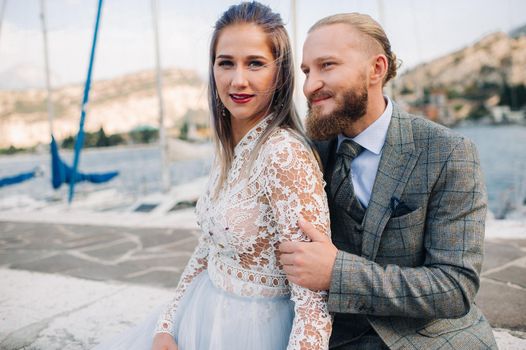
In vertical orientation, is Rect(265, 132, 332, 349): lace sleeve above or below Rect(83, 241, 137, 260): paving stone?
above

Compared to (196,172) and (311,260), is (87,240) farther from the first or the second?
(196,172)

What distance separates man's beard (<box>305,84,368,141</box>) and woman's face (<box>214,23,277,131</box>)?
193mm

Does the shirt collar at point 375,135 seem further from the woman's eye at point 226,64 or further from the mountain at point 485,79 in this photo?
the mountain at point 485,79

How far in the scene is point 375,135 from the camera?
1.39 meters

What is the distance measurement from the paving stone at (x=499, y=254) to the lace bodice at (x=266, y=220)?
90.4 inches

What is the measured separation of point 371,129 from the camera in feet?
4.57

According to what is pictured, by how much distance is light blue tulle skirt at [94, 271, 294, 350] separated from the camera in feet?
4.49

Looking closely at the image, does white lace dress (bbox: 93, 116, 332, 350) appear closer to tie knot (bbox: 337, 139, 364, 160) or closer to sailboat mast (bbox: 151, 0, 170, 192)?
tie knot (bbox: 337, 139, 364, 160)

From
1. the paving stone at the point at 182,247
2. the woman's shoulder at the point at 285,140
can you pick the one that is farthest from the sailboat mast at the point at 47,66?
the woman's shoulder at the point at 285,140

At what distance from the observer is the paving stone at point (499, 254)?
3.14 metres

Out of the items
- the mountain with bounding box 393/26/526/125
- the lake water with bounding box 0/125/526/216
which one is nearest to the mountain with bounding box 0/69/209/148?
the lake water with bounding box 0/125/526/216

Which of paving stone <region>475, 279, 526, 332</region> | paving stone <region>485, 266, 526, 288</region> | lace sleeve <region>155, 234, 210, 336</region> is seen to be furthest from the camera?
paving stone <region>485, 266, 526, 288</region>

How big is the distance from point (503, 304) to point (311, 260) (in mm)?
1816

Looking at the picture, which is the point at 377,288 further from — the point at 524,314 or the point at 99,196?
the point at 99,196
